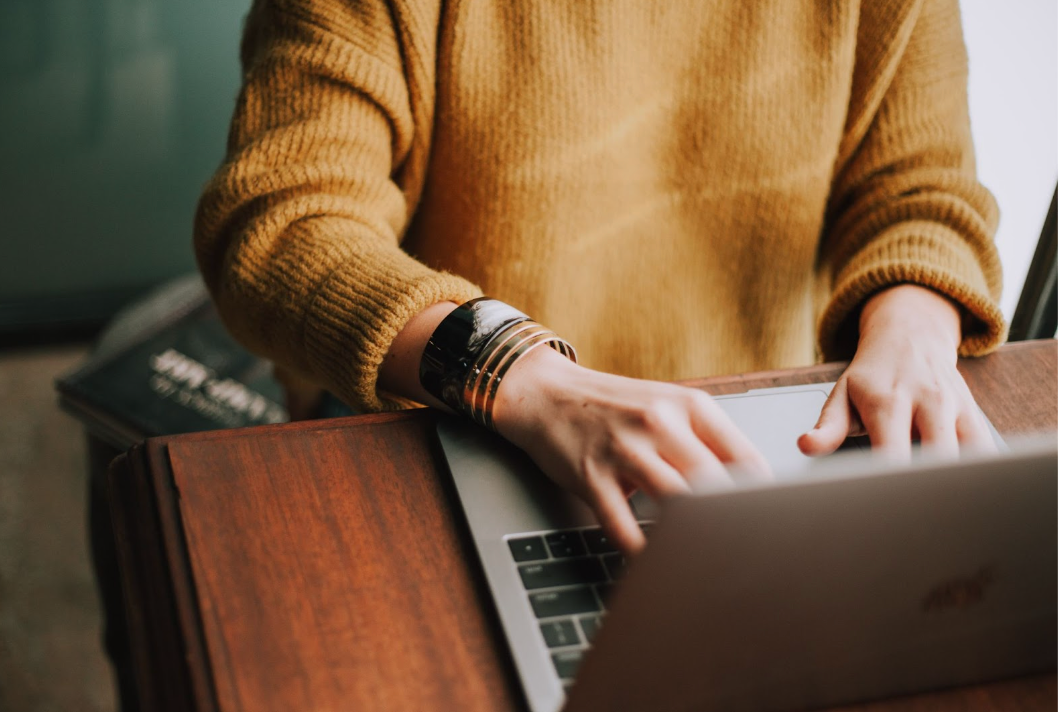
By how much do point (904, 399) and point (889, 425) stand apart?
0.02 m

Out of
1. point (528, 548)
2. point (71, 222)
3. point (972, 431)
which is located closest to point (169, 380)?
point (71, 222)

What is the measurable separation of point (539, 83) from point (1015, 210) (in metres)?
0.66

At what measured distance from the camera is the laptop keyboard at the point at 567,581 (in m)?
0.41

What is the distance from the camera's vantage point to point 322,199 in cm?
63

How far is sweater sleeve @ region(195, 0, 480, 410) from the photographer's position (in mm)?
574

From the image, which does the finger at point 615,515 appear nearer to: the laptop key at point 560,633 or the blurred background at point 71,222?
the laptop key at point 560,633

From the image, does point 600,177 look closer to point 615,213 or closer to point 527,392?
point 615,213

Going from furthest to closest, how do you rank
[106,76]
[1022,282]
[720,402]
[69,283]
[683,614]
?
[69,283] → [106,76] → [1022,282] → [720,402] → [683,614]

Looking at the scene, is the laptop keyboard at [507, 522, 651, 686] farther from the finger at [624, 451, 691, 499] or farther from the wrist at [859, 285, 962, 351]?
the wrist at [859, 285, 962, 351]

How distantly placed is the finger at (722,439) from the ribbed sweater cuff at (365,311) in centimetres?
18

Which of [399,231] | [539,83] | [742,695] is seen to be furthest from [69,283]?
[742,695]

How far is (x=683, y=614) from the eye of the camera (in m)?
0.33

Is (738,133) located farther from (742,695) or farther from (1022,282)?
(742,695)

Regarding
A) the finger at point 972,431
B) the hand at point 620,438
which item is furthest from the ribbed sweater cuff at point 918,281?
the hand at point 620,438
